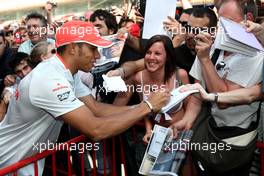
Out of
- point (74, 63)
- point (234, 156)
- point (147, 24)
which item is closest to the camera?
point (234, 156)

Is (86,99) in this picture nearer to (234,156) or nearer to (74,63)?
(74,63)

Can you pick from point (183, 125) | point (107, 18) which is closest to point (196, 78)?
point (183, 125)

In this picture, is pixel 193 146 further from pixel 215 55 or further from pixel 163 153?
pixel 215 55

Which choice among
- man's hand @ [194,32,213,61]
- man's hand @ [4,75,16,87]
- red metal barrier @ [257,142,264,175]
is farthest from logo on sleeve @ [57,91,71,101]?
man's hand @ [4,75,16,87]

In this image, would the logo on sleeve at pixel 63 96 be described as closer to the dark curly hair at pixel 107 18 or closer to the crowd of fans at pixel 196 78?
the crowd of fans at pixel 196 78

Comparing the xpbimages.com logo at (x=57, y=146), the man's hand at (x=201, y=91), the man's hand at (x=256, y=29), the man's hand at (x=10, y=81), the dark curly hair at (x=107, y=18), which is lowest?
the xpbimages.com logo at (x=57, y=146)

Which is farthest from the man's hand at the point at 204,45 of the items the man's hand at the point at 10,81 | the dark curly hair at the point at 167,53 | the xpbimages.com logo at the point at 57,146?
the man's hand at the point at 10,81

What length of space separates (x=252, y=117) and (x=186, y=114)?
0.51m

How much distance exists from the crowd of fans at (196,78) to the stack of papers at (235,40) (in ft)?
0.28

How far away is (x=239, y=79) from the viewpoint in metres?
2.20

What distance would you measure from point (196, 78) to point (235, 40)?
0.58 m

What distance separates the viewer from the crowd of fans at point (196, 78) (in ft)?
7.15

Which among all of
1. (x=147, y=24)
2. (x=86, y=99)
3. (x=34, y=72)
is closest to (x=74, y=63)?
(x=34, y=72)

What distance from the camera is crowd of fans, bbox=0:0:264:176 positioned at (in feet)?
7.15
